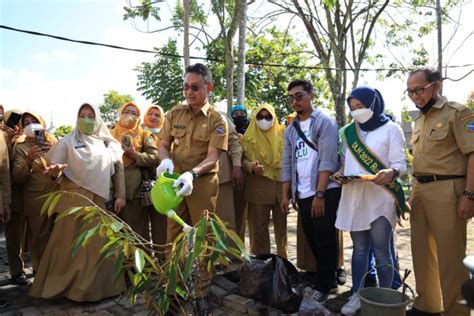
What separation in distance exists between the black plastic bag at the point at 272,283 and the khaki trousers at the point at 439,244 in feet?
3.40

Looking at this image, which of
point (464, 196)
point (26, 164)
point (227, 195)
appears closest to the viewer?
point (464, 196)

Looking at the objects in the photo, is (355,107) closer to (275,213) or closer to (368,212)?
(368,212)

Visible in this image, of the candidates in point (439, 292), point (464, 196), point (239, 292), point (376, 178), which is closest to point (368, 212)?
point (376, 178)

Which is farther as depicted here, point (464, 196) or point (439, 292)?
point (439, 292)

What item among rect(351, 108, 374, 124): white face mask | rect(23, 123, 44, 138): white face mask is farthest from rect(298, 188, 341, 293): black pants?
rect(23, 123, 44, 138): white face mask

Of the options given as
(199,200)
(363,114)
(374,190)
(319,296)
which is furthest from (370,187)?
(199,200)

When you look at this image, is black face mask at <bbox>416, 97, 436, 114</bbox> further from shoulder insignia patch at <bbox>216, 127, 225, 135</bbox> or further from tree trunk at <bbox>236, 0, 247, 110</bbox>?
tree trunk at <bbox>236, 0, 247, 110</bbox>

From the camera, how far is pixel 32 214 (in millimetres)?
3975

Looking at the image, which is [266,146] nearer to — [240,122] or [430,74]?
[240,122]

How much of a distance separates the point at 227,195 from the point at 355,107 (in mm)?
1736

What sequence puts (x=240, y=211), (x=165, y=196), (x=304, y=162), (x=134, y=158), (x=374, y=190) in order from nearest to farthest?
(x=165, y=196) < (x=374, y=190) < (x=304, y=162) < (x=134, y=158) < (x=240, y=211)

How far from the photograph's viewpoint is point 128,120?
4.16 metres

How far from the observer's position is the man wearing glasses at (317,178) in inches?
127

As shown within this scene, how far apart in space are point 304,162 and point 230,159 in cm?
109
